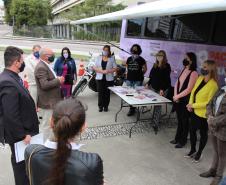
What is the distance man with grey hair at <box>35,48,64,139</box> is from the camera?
4.23m

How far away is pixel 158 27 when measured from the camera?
8445 millimetres

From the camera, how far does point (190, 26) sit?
270 inches

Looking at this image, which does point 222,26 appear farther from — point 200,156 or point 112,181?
point 112,181

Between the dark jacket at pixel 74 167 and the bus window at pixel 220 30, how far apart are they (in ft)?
16.4

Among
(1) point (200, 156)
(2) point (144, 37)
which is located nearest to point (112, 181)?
(1) point (200, 156)

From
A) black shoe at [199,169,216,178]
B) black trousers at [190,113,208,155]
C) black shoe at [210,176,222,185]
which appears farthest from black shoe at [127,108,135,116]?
black shoe at [210,176,222,185]

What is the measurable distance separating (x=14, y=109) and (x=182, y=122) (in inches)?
127

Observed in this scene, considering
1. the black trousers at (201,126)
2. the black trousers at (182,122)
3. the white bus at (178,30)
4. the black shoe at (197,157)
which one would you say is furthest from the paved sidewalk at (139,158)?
the white bus at (178,30)

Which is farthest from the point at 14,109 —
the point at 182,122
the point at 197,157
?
the point at 182,122

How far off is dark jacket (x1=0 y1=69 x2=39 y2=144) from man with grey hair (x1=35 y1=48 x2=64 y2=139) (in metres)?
1.10

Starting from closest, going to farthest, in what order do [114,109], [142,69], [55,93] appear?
[55,93] → [142,69] → [114,109]

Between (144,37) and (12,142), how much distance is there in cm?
704

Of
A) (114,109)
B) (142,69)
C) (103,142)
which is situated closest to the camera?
(103,142)

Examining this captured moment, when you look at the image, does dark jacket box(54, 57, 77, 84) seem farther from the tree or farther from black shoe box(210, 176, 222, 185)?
the tree
